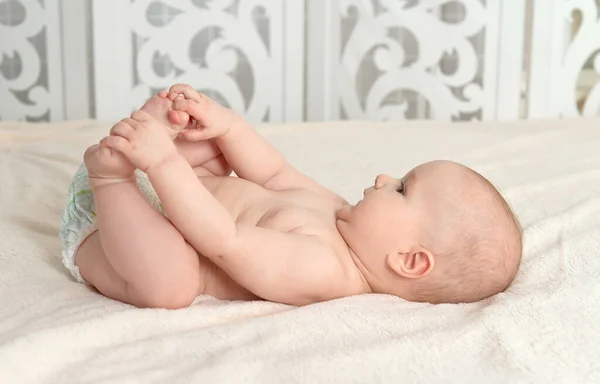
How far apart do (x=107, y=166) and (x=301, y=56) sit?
59.4 inches

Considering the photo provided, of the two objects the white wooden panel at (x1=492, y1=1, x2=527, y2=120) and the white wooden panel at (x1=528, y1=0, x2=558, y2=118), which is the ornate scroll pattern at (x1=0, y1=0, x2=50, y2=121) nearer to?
the white wooden panel at (x1=492, y1=1, x2=527, y2=120)

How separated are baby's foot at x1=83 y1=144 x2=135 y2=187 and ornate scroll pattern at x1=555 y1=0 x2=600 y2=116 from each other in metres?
1.82

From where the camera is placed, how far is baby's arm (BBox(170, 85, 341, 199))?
1045mm

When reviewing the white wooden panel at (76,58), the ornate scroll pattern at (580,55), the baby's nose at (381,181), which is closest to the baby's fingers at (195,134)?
the baby's nose at (381,181)

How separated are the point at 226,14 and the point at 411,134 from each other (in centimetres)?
73

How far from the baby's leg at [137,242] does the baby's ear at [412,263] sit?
0.26 m

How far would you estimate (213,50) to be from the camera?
2320mm

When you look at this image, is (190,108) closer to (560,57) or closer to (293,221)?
(293,221)

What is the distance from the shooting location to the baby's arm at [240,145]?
1045mm

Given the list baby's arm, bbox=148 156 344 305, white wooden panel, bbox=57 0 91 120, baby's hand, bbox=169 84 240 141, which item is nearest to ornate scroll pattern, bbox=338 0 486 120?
white wooden panel, bbox=57 0 91 120

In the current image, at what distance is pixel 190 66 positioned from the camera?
231cm

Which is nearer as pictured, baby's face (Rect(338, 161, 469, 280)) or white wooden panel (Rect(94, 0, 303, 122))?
baby's face (Rect(338, 161, 469, 280))

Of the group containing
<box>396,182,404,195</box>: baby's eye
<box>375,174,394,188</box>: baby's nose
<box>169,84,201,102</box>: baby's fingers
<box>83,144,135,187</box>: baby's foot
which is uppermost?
<box>169,84,201,102</box>: baby's fingers

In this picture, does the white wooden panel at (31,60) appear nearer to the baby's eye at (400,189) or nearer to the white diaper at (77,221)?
the white diaper at (77,221)
